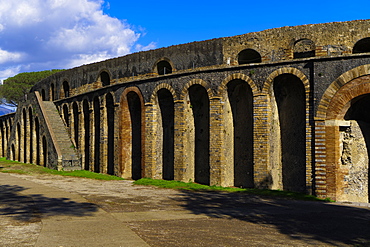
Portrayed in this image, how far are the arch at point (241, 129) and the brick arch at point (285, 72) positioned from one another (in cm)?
123

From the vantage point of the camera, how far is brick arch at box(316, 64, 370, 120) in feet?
36.9

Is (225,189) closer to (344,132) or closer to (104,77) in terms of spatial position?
(344,132)

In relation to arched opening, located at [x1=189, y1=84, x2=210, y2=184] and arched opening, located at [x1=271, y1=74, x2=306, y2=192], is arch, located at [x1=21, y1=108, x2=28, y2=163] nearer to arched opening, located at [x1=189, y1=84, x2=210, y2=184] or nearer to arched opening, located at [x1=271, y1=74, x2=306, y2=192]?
arched opening, located at [x1=189, y1=84, x2=210, y2=184]

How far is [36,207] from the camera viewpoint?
30.1ft

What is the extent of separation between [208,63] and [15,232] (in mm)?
11740

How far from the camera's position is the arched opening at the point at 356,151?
38.7 feet

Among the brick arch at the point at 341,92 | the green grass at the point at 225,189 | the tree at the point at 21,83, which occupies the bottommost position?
the green grass at the point at 225,189

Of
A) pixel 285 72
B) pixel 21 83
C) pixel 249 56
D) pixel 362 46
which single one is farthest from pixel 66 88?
pixel 21 83

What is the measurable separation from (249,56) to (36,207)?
449 inches

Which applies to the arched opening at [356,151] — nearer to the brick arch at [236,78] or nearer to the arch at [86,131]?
the brick arch at [236,78]

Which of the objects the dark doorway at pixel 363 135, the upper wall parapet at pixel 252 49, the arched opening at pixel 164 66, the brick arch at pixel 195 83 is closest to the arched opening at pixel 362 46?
the upper wall parapet at pixel 252 49

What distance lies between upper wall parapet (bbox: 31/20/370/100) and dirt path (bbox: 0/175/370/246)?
655 centimetres

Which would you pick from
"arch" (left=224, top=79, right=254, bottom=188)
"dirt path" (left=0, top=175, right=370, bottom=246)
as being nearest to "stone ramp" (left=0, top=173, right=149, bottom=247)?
"dirt path" (left=0, top=175, right=370, bottom=246)

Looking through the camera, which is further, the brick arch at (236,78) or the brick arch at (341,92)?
the brick arch at (236,78)
